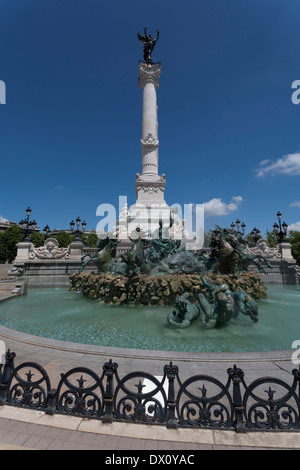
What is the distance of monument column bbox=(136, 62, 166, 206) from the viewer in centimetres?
3000

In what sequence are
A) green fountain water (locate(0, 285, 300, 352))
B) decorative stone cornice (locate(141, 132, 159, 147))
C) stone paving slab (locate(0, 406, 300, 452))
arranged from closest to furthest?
stone paving slab (locate(0, 406, 300, 452))
green fountain water (locate(0, 285, 300, 352))
decorative stone cornice (locate(141, 132, 159, 147))

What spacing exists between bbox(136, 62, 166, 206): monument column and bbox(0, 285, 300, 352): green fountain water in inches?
844

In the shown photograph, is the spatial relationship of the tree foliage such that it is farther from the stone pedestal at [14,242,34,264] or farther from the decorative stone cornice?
the stone pedestal at [14,242,34,264]

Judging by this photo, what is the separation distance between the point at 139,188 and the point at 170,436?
93.9 ft

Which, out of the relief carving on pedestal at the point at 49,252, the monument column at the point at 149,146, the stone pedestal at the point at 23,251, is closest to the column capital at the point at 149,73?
the monument column at the point at 149,146

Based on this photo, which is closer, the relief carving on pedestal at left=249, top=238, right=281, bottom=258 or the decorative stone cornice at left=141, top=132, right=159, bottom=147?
the relief carving on pedestal at left=249, top=238, right=281, bottom=258

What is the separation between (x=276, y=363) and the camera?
4230 millimetres

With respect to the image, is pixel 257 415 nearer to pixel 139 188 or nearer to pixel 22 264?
pixel 22 264

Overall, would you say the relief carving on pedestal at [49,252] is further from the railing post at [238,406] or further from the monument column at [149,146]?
the railing post at [238,406]

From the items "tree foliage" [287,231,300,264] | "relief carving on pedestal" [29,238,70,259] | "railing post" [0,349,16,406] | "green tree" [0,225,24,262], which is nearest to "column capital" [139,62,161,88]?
"relief carving on pedestal" [29,238,70,259]

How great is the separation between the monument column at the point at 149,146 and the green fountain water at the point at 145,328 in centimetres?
2144

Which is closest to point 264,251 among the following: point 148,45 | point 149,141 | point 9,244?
point 149,141

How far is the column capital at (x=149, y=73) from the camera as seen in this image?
3266 cm
